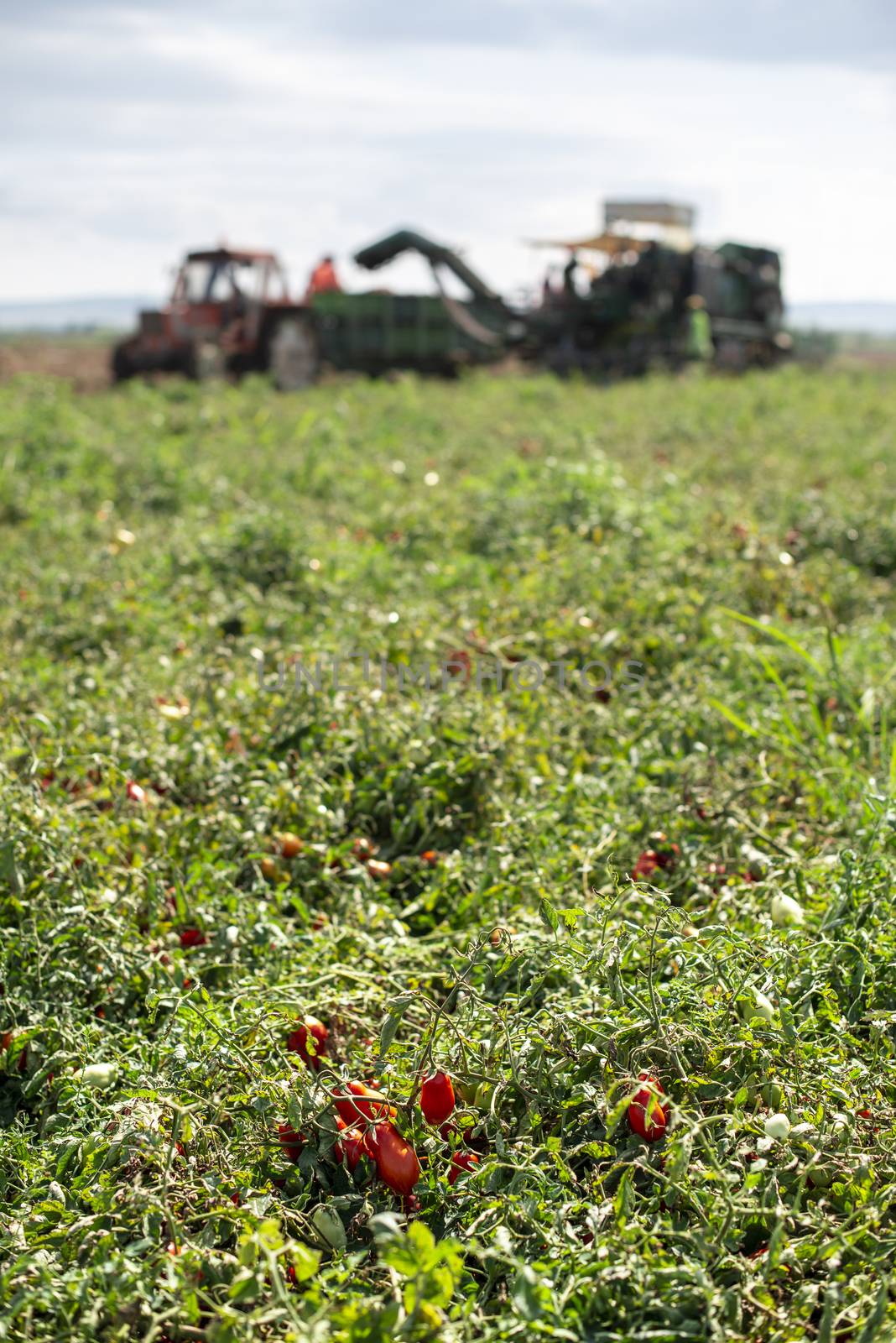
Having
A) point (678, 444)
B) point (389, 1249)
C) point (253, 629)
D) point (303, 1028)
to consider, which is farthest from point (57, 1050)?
point (678, 444)

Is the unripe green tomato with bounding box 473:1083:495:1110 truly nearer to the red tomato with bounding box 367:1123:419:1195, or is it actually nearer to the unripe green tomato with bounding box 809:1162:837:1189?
the red tomato with bounding box 367:1123:419:1195

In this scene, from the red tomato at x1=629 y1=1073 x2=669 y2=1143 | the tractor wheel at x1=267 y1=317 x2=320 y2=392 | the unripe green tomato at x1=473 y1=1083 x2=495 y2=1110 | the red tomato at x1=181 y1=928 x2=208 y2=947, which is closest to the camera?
the red tomato at x1=629 y1=1073 x2=669 y2=1143

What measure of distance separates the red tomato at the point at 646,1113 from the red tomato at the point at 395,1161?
339 millimetres

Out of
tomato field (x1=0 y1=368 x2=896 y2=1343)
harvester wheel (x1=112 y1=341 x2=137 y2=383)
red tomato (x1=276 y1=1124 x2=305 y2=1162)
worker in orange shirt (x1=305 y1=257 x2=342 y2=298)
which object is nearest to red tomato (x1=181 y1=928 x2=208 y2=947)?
tomato field (x1=0 y1=368 x2=896 y2=1343)

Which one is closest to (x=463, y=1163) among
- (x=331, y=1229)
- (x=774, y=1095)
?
(x=331, y=1229)

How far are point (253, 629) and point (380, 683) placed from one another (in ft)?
3.77

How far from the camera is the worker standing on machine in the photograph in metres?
19.1

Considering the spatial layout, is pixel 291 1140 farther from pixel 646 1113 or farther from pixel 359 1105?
pixel 646 1113

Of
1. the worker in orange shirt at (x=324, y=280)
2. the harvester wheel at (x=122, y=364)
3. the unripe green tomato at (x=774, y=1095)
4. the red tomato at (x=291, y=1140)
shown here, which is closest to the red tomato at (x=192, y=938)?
the red tomato at (x=291, y=1140)

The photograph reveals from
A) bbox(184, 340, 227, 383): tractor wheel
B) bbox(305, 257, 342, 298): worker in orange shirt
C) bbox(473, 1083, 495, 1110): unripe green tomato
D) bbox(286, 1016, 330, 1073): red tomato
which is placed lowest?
bbox(286, 1016, 330, 1073): red tomato

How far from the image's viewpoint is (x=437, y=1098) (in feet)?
6.25

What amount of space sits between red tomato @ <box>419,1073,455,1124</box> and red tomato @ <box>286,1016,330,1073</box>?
11.7 inches

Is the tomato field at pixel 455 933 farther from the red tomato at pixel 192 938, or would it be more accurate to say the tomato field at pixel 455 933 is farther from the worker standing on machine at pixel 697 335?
the worker standing on machine at pixel 697 335

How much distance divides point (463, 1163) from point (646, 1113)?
0.34m
